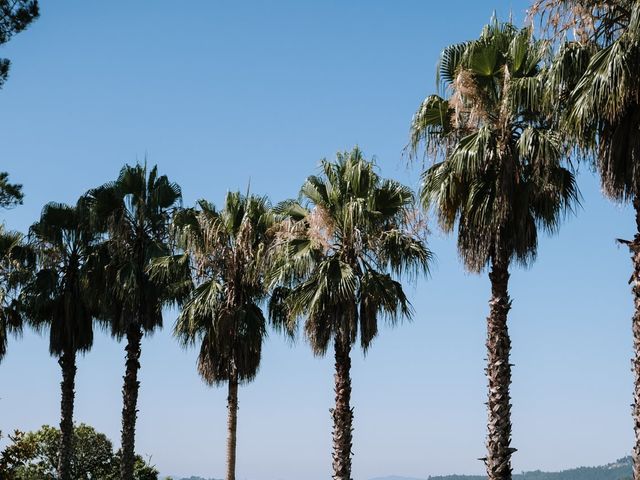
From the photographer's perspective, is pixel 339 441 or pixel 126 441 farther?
pixel 126 441

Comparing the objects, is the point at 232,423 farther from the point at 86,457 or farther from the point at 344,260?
the point at 86,457

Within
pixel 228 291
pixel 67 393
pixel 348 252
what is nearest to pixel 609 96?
pixel 348 252

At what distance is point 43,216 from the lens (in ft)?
104

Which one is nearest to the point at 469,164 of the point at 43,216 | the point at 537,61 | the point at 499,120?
the point at 499,120

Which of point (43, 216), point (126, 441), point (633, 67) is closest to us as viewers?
point (633, 67)

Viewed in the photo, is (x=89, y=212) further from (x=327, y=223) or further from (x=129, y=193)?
(x=327, y=223)

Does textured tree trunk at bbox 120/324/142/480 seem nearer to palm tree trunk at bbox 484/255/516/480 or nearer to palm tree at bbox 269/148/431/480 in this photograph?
palm tree at bbox 269/148/431/480

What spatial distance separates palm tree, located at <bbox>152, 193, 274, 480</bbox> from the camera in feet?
87.7

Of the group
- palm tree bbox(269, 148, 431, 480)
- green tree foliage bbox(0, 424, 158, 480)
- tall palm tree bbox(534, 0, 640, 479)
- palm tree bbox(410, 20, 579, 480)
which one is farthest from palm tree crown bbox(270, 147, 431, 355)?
green tree foliage bbox(0, 424, 158, 480)

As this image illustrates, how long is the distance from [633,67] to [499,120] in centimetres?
454

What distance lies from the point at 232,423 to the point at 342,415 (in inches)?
190

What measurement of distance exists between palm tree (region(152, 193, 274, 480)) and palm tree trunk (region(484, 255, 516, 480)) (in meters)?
8.24

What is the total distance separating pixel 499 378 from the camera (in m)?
18.8

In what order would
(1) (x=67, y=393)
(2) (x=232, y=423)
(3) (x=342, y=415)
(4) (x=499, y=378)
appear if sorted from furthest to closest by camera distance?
(1) (x=67, y=393) < (2) (x=232, y=423) < (3) (x=342, y=415) < (4) (x=499, y=378)
